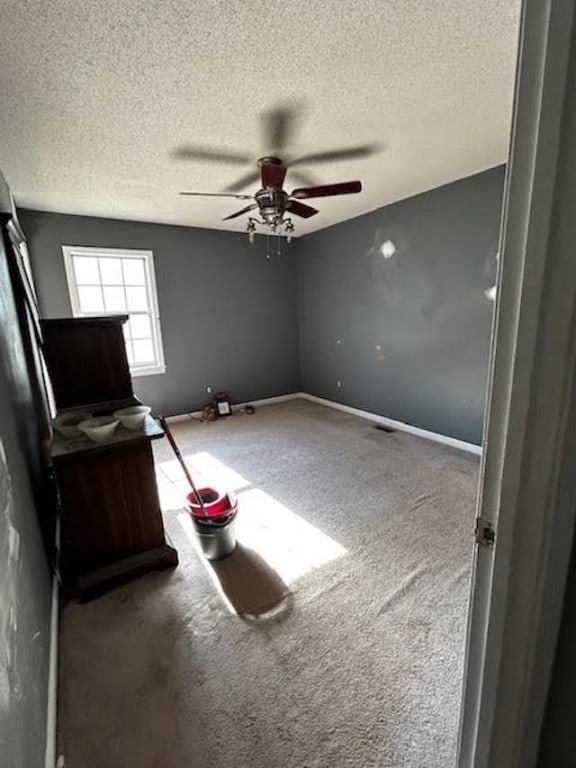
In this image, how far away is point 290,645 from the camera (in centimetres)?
147

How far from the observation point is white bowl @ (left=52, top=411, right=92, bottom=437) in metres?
1.81

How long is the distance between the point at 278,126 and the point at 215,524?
232 cm

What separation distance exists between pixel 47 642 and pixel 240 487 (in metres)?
1.59

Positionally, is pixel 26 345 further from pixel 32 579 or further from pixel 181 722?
pixel 181 722

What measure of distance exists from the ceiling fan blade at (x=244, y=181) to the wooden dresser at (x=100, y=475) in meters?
1.59

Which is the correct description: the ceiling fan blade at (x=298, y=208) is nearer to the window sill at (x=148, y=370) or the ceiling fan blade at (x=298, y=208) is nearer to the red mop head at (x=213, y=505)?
the red mop head at (x=213, y=505)

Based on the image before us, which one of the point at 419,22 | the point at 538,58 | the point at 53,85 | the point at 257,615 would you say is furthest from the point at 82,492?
the point at 419,22

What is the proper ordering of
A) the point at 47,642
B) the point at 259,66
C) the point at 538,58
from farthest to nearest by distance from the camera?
the point at 259,66 < the point at 47,642 < the point at 538,58

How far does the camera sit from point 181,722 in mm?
1196

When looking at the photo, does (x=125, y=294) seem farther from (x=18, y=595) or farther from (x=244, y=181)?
(x=18, y=595)

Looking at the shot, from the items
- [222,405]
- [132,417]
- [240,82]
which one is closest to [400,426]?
[222,405]

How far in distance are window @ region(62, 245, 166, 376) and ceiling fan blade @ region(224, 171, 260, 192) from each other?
159cm

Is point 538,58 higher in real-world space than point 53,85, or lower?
lower

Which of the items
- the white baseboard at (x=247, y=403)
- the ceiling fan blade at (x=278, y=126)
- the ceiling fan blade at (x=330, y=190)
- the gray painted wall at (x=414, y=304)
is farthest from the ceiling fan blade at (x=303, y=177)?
the white baseboard at (x=247, y=403)
